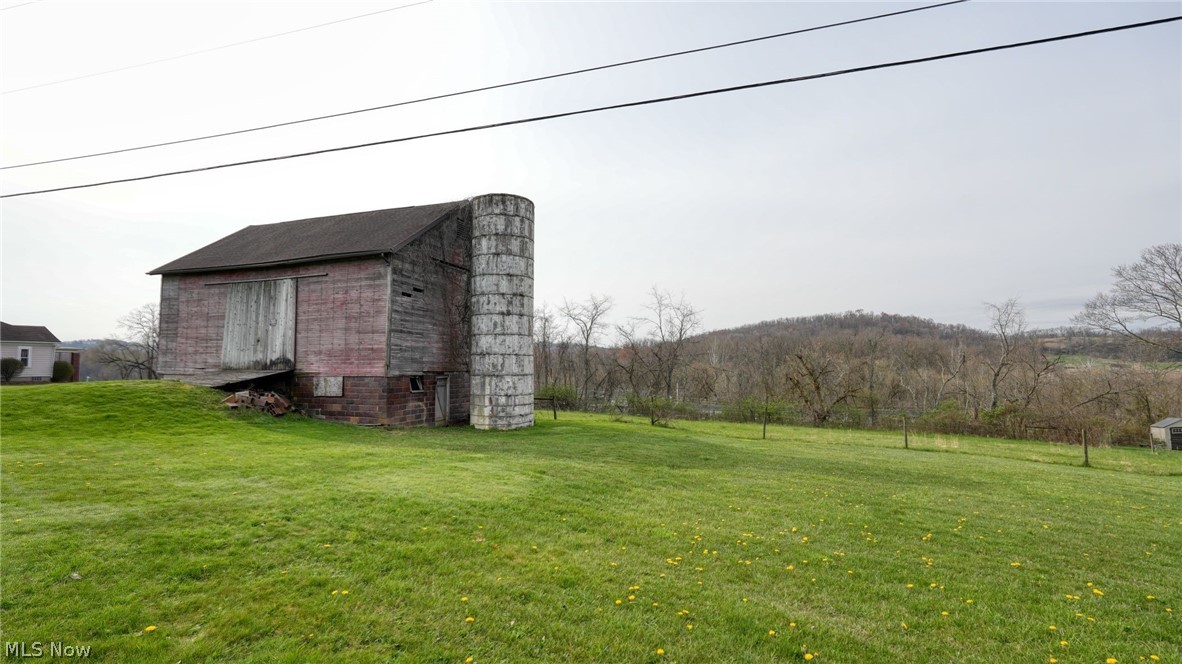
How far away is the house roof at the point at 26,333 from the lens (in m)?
39.8

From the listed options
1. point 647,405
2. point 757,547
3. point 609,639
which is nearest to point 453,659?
point 609,639

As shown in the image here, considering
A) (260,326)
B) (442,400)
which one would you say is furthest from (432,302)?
(260,326)

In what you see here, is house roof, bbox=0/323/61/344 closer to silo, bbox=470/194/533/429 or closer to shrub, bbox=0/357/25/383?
shrub, bbox=0/357/25/383

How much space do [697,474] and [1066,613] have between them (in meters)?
7.24

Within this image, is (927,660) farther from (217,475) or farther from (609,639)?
(217,475)

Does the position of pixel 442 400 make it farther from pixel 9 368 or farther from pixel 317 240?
pixel 9 368

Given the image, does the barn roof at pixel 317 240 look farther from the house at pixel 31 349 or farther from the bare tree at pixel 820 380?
the house at pixel 31 349

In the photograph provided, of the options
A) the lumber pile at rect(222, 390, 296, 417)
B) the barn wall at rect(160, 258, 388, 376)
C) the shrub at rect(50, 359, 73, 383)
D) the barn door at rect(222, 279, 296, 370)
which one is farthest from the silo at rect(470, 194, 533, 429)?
the shrub at rect(50, 359, 73, 383)

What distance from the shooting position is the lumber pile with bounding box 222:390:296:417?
1666 cm

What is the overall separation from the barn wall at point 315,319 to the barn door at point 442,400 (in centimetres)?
337

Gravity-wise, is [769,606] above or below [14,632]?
below

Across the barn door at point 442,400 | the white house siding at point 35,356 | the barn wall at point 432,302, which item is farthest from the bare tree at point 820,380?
the white house siding at point 35,356

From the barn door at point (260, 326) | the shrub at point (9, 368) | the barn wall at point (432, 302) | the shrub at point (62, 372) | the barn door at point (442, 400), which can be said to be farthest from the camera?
the shrub at point (62, 372)

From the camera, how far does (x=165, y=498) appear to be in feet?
23.9
